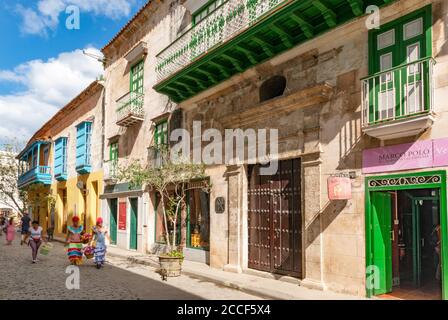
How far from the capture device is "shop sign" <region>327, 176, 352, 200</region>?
7.17m

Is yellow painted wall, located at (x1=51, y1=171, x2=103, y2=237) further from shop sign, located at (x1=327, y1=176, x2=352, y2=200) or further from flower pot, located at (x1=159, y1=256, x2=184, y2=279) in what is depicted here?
shop sign, located at (x1=327, y1=176, x2=352, y2=200)

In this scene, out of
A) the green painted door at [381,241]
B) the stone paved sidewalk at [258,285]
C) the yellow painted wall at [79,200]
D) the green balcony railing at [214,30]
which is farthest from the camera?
the yellow painted wall at [79,200]

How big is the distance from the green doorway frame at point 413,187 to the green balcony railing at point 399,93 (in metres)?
0.98

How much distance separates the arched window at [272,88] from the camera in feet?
32.2

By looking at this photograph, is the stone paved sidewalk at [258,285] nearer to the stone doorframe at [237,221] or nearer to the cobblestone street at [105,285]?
the cobblestone street at [105,285]

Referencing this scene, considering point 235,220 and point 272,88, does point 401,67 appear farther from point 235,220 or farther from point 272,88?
point 235,220

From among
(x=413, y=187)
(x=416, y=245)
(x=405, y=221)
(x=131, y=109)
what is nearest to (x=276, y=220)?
(x=405, y=221)

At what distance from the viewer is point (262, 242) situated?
963 centimetres

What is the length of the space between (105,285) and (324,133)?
19.0ft

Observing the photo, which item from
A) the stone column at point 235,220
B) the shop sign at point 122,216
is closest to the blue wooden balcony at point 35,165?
the shop sign at point 122,216

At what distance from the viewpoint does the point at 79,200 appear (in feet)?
→ 71.4

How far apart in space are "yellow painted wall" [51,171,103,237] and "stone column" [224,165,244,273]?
10573mm

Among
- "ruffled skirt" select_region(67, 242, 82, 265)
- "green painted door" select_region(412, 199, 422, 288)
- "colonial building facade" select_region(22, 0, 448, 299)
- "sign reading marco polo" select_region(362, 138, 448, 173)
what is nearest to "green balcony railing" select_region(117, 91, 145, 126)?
"colonial building facade" select_region(22, 0, 448, 299)
